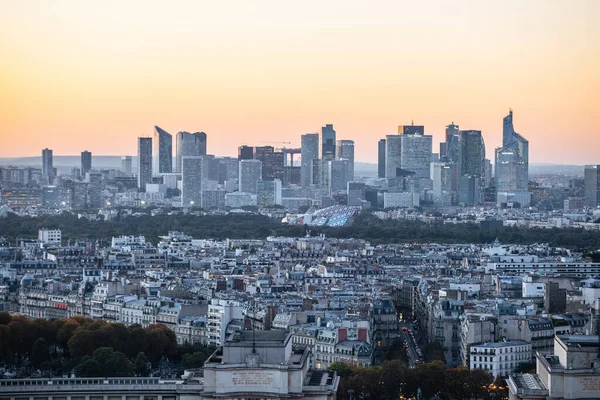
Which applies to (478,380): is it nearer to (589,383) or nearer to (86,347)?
(86,347)

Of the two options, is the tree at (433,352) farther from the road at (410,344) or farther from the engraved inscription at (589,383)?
the engraved inscription at (589,383)

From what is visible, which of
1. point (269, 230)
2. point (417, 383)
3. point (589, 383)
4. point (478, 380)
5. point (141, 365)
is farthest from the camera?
point (269, 230)

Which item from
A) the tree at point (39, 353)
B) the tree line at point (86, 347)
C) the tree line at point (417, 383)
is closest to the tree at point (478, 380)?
the tree line at point (417, 383)

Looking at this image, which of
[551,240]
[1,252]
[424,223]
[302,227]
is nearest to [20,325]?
[1,252]

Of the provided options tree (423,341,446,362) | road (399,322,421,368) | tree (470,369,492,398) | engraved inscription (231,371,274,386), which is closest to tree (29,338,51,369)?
road (399,322,421,368)

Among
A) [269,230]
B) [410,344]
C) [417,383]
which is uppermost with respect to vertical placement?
[269,230]

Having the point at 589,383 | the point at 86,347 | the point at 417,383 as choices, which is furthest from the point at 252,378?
the point at 86,347

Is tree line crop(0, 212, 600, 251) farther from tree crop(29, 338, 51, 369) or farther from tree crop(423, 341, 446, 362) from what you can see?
tree crop(29, 338, 51, 369)
